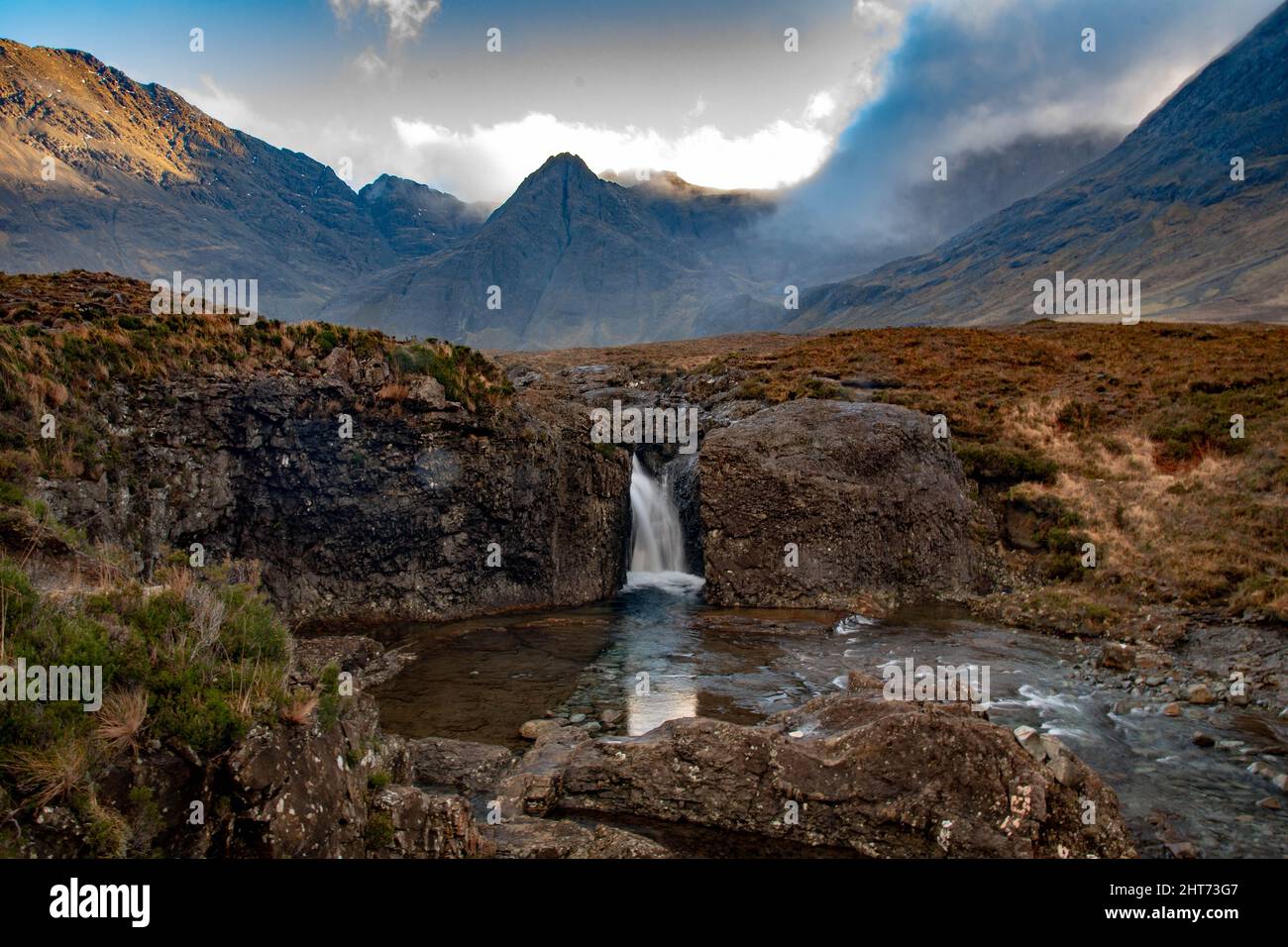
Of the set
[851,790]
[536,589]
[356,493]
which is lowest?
[851,790]

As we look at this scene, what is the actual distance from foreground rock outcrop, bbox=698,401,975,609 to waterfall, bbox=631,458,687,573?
5067 mm

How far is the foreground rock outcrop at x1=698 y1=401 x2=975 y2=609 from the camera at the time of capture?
22.7 meters

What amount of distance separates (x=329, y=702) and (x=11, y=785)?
2.31m

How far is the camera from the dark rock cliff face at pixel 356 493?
17266mm

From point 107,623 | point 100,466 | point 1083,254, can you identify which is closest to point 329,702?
point 107,623

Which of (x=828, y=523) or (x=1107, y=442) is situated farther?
(x=1107, y=442)

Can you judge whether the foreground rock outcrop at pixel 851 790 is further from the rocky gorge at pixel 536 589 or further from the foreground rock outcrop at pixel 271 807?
the foreground rock outcrop at pixel 271 807

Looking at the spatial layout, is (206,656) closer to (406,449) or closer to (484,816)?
(484,816)

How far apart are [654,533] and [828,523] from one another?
7900 mm

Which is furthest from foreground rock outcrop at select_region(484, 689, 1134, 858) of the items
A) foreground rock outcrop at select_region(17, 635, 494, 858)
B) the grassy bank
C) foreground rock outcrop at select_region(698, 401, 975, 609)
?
the grassy bank

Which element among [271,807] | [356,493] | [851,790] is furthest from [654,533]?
[271,807]

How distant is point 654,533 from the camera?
2855 cm

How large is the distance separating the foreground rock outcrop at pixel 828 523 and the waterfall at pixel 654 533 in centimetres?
507

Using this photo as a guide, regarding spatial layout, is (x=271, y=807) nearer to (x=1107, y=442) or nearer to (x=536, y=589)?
(x=536, y=589)
